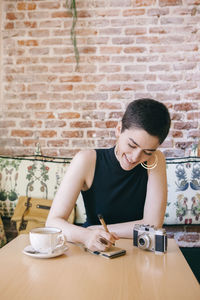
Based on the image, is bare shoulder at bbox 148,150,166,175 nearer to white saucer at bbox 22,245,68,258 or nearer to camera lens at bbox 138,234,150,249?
camera lens at bbox 138,234,150,249

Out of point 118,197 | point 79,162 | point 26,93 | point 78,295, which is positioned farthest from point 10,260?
point 26,93

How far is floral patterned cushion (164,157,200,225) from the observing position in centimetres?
221

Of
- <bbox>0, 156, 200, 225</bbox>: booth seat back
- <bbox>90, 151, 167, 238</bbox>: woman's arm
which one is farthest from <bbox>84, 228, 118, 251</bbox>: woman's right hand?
<bbox>0, 156, 200, 225</bbox>: booth seat back

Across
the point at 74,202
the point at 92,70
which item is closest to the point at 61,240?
the point at 74,202

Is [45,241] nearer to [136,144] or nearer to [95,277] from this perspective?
[95,277]

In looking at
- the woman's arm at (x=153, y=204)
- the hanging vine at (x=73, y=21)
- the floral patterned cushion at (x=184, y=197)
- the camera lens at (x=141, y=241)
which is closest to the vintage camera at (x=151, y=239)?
the camera lens at (x=141, y=241)

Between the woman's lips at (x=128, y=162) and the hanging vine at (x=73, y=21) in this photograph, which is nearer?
the woman's lips at (x=128, y=162)

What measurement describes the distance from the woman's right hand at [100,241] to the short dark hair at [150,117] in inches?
17.8

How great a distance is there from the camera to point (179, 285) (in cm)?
79

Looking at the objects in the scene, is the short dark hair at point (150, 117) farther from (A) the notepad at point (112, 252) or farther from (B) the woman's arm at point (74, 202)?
(A) the notepad at point (112, 252)

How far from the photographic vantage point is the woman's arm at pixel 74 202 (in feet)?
3.51

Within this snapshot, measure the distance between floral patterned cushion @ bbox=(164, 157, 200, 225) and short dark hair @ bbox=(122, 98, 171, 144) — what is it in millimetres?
989

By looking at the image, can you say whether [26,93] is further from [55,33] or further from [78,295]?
[78,295]

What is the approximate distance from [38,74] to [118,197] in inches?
59.0
